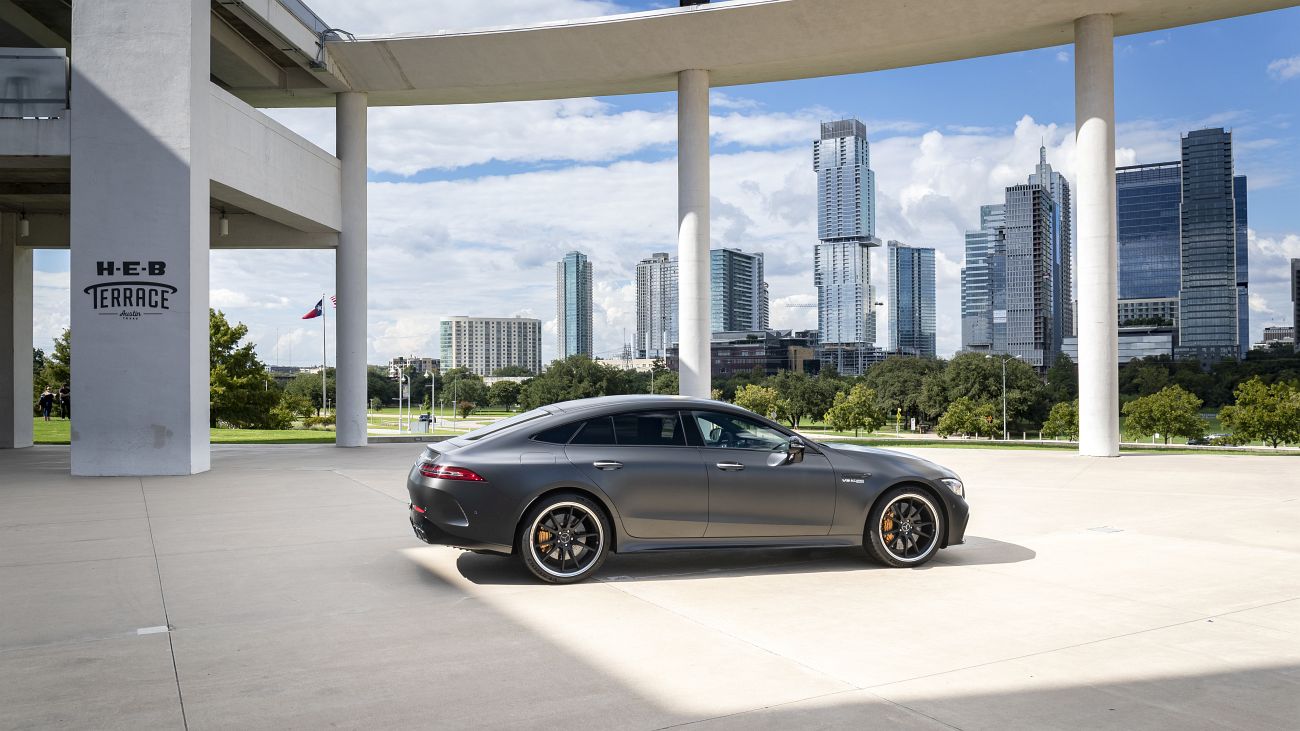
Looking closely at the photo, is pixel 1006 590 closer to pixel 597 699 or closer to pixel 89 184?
pixel 597 699

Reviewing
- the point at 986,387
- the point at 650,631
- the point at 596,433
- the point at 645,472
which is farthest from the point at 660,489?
the point at 986,387

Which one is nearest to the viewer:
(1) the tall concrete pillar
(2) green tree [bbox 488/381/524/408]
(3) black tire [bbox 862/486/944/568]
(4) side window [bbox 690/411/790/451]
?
(4) side window [bbox 690/411/790/451]

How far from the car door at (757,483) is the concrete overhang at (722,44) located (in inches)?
576

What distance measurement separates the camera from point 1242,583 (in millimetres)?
6625

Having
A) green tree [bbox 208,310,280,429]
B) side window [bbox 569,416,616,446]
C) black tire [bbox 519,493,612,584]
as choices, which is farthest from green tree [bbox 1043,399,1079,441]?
black tire [bbox 519,493,612,584]

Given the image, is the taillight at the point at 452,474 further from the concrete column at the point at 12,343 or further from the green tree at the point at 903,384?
the green tree at the point at 903,384

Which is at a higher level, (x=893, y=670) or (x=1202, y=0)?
(x=1202, y=0)

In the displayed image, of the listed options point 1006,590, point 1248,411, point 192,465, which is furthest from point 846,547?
point 1248,411

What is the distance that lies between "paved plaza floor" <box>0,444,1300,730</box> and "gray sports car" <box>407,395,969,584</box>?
0.31m

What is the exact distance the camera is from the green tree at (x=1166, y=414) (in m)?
65.0

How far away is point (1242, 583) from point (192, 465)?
14.3m

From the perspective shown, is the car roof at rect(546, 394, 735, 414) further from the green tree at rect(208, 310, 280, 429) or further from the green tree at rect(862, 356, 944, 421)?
the green tree at rect(862, 356, 944, 421)

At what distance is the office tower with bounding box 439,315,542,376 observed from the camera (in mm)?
171125

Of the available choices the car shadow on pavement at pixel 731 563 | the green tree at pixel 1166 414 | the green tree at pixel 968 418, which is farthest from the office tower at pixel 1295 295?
the car shadow on pavement at pixel 731 563
